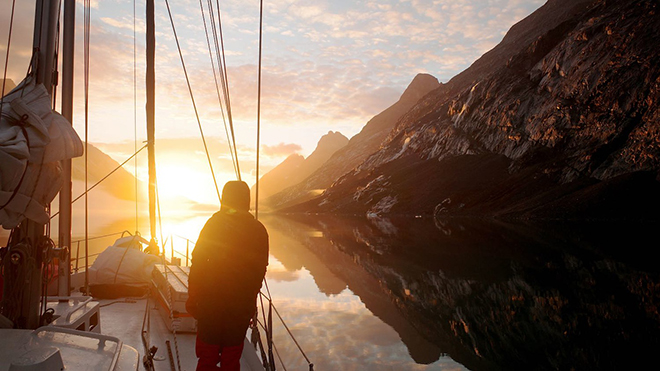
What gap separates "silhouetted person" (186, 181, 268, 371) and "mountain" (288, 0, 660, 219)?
94.9 meters

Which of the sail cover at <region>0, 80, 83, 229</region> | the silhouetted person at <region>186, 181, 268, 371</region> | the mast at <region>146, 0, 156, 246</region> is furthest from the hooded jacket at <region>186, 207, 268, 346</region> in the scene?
the mast at <region>146, 0, 156, 246</region>

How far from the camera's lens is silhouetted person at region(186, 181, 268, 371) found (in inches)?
197

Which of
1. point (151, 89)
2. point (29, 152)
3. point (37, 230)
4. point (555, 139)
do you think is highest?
point (151, 89)

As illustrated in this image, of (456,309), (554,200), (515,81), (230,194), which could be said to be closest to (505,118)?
(515,81)

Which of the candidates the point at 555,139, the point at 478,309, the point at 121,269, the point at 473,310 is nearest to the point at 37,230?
the point at 121,269

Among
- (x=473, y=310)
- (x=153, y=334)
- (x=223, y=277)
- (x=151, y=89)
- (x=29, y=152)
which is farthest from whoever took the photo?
(x=473, y=310)

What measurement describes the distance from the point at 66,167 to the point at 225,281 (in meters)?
5.05

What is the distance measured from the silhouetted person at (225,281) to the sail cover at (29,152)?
2.37m

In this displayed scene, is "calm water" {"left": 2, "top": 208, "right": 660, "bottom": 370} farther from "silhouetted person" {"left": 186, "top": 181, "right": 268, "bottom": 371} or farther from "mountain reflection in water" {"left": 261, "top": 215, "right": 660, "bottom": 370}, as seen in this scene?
"silhouetted person" {"left": 186, "top": 181, "right": 268, "bottom": 371}

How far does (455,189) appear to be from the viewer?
5049 inches

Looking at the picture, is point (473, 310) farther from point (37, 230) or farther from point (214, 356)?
point (37, 230)

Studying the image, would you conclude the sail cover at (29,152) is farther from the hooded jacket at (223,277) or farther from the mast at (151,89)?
the mast at (151,89)

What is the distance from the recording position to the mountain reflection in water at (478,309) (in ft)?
44.2

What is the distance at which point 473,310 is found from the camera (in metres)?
18.8
